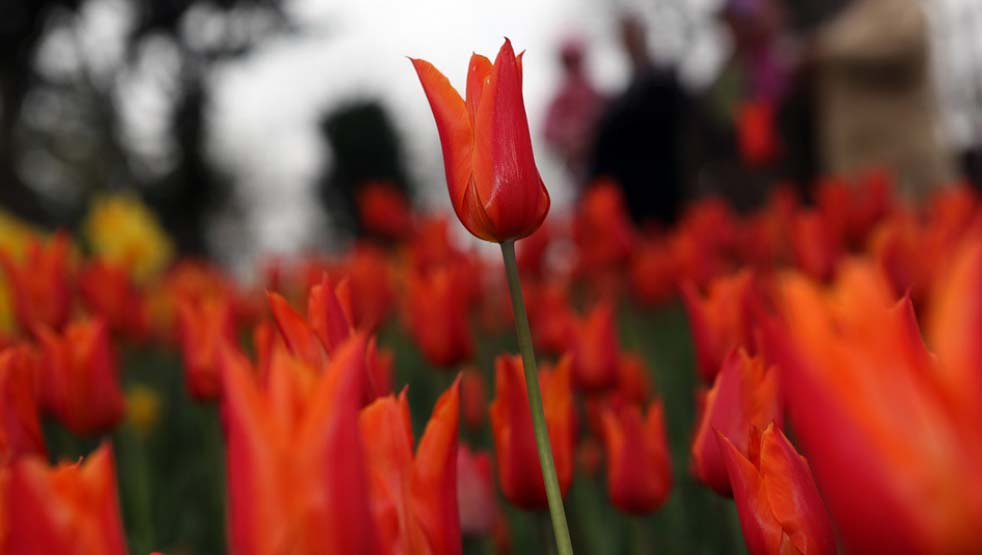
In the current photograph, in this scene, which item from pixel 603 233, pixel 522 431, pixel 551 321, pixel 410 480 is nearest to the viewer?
pixel 410 480

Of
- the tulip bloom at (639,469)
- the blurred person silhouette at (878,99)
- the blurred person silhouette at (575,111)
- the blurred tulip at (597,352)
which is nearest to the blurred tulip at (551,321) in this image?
the blurred tulip at (597,352)

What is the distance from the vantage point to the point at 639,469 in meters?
0.98

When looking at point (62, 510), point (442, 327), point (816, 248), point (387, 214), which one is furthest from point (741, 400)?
point (387, 214)

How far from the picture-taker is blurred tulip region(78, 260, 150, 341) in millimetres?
2008

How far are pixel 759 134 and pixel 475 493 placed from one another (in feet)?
8.51

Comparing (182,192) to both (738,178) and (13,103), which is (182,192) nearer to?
(13,103)

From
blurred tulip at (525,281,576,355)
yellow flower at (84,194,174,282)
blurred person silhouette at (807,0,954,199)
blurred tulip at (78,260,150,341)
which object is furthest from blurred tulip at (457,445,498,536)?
yellow flower at (84,194,174,282)

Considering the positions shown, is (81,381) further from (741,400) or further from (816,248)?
(816,248)

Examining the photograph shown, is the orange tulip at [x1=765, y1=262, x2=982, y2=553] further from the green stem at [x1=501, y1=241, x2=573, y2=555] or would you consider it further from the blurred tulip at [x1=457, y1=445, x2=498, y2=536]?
the blurred tulip at [x1=457, y1=445, x2=498, y2=536]

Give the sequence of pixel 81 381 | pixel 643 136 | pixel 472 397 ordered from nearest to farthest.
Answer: pixel 81 381, pixel 472 397, pixel 643 136

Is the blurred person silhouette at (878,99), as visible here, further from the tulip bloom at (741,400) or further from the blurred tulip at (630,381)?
the tulip bloom at (741,400)

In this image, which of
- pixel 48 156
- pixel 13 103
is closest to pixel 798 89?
pixel 13 103

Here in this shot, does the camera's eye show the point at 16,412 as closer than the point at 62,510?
No

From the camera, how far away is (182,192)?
13.2 meters
